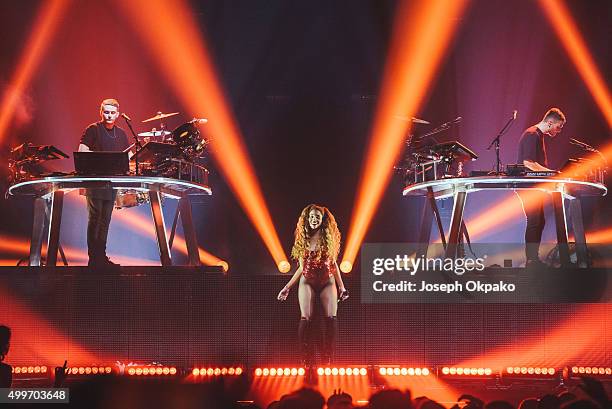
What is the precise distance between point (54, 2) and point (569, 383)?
7.43 meters

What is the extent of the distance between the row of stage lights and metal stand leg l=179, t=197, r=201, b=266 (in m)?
1.46

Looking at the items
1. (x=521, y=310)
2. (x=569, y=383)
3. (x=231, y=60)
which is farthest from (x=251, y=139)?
(x=569, y=383)

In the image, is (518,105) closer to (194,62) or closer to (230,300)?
(194,62)

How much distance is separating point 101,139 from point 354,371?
342 centimetres

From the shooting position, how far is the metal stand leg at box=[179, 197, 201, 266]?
7.95 meters

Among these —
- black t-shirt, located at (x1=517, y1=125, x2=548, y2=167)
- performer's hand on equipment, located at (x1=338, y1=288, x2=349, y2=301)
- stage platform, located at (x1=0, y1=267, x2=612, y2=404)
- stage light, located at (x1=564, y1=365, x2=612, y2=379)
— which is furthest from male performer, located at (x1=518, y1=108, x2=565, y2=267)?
performer's hand on equipment, located at (x1=338, y1=288, x2=349, y2=301)

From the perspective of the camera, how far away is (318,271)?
22.8 ft

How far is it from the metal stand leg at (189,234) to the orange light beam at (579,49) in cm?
522

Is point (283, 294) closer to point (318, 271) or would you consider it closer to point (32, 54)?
point (318, 271)

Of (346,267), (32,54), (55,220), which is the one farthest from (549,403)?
(32,54)

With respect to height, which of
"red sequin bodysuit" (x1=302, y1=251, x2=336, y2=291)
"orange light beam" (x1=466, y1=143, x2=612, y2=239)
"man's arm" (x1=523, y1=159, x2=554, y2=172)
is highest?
"orange light beam" (x1=466, y1=143, x2=612, y2=239)

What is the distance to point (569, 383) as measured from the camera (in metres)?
6.62

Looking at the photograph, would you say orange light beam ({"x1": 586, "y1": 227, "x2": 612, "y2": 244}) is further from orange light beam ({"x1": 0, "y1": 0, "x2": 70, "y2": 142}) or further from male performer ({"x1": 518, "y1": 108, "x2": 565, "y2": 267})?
orange light beam ({"x1": 0, "y1": 0, "x2": 70, "y2": 142})

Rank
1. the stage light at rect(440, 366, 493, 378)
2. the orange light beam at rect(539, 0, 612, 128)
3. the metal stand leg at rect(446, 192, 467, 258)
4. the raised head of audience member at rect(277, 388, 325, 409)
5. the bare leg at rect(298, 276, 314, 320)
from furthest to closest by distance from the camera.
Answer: the orange light beam at rect(539, 0, 612, 128) → the metal stand leg at rect(446, 192, 467, 258) → the bare leg at rect(298, 276, 314, 320) → the stage light at rect(440, 366, 493, 378) → the raised head of audience member at rect(277, 388, 325, 409)
